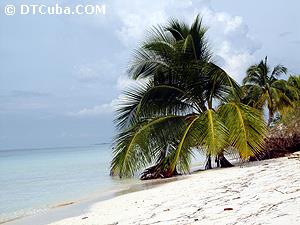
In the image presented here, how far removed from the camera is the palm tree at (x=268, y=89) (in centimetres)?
3131

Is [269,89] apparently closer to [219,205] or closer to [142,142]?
[142,142]

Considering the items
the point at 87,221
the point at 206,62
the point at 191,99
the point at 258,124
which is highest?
the point at 206,62

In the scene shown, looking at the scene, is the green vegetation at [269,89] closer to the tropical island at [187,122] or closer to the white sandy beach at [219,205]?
the tropical island at [187,122]

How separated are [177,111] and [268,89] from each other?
19.3 m

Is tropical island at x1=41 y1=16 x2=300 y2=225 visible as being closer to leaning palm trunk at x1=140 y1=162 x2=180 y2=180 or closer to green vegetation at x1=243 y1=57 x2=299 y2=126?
leaning palm trunk at x1=140 y1=162 x2=180 y2=180

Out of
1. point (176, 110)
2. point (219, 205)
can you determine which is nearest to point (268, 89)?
point (176, 110)

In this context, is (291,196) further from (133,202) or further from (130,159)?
(130,159)

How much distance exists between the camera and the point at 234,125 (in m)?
12.1

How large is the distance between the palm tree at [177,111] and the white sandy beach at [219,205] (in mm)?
3632

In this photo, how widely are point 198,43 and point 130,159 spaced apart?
4.58 m

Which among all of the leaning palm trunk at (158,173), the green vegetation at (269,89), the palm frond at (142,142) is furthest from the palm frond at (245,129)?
the green vegetation at (269,89)

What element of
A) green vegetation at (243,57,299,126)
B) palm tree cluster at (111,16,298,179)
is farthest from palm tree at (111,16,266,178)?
green vegetation at (243,57,299,126)

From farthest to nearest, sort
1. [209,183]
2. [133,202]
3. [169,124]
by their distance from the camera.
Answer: [169,124], [209,183], [133,202]

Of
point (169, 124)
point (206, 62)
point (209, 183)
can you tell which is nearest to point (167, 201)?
point (209, 183)
